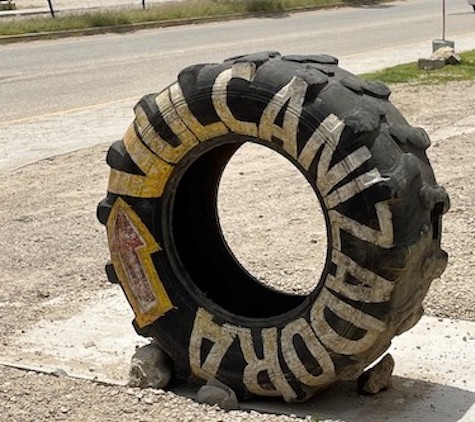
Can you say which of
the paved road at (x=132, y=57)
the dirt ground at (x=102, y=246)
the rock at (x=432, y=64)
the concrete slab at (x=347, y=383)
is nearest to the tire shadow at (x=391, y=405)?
the concrete slab at (x=347, y=383)

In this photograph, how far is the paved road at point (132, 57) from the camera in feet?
42.5

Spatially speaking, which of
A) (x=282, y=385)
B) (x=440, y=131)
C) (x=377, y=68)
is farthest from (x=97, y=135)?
(x=282, y=385)

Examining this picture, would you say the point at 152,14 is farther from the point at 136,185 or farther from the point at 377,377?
the point at 377,377

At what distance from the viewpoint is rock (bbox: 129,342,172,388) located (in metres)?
5.19

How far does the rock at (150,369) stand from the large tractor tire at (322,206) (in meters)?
0.05

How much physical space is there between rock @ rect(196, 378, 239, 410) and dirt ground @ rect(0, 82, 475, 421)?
0.09m

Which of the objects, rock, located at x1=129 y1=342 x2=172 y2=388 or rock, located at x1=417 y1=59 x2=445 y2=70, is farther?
rock, located at x1=417 y1=59 x2=445 y2=70

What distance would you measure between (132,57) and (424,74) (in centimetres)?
639

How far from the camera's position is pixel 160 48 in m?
22.0

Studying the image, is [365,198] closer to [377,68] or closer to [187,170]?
[187,170]

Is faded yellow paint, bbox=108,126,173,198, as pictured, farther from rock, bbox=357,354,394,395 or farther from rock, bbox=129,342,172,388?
rock, bbox=357,354,394,395

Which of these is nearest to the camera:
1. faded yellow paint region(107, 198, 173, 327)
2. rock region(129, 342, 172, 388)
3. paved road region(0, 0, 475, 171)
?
rock region(129, 342, 172, 388)

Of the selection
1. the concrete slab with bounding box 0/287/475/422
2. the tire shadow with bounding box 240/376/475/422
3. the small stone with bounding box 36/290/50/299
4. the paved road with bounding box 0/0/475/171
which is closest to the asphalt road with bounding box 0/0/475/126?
the paved road with bounding box 0/0/475/171

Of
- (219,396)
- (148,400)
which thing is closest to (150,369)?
(148,400)
